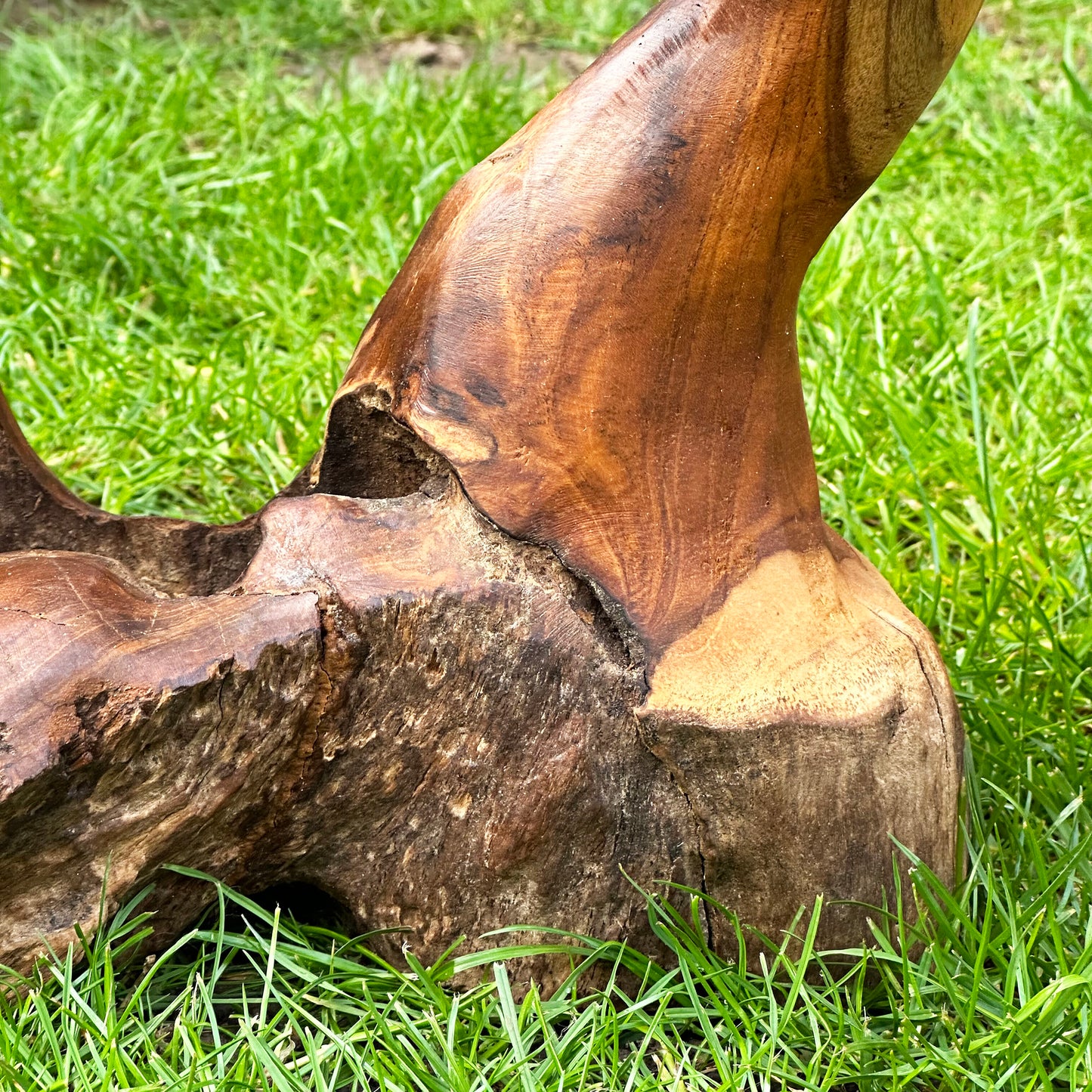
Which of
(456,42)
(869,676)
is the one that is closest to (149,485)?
(869,676)

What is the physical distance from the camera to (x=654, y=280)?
1319 mm

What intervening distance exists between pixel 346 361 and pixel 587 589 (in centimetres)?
159

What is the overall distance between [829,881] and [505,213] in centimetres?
77

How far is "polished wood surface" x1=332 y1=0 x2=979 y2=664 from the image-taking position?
4.27 feet

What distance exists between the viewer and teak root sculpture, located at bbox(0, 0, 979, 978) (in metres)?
1.28

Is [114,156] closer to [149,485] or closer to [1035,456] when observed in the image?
[149,485]

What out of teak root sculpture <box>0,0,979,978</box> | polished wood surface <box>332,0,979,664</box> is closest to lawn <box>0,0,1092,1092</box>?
teak root sculpture <box>0,0,979,978</box>

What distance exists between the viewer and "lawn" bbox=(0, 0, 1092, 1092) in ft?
4.34

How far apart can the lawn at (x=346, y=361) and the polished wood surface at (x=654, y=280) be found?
0.42 m

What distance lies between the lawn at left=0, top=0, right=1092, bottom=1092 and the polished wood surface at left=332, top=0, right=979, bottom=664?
1.36 feet

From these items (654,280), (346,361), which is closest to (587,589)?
(654,280)

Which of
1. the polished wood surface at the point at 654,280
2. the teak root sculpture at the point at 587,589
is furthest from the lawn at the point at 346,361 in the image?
the polished wood surface at the point at 654,280

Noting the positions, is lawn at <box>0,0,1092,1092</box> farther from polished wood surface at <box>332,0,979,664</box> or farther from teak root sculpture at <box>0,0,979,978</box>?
polished wood surface at <box>332,0,979,664</box>

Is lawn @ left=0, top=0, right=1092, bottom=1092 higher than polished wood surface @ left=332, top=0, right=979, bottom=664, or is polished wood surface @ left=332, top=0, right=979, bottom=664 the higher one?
polished wood surface @ left=332, top=0, right=979, bottom=664
